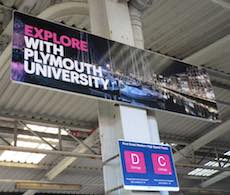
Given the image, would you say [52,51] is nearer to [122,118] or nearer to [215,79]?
[122,118]

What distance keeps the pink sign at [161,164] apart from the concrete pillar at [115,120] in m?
0.24

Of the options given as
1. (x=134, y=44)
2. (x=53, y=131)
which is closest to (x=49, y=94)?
(x=53, y=131)

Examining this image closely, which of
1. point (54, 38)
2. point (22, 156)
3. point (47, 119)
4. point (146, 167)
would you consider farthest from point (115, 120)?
point (22, 156)

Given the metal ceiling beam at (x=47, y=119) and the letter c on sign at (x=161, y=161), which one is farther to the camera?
the metal ceiling beam at (x=47, y=119)

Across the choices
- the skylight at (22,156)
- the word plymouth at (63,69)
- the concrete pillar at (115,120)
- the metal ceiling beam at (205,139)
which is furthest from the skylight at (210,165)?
the word plymouth at (63,69)

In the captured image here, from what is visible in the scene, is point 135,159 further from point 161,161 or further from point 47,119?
point 47,119

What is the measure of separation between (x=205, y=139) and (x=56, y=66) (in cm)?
894

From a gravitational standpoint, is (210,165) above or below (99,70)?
above

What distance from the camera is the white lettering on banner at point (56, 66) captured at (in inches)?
134

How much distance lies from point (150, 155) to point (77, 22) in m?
3.62

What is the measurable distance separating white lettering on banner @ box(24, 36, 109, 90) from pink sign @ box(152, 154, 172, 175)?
0.91 m

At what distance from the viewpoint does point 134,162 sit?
3500 mm

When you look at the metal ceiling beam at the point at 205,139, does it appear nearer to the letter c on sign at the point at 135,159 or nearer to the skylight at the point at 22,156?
the skylight at the point at 22,156

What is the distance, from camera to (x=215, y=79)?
902 centimetres
